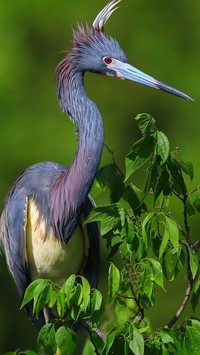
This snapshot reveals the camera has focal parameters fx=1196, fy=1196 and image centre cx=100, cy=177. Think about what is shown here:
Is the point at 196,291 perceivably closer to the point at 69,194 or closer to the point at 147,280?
the point at 147,280

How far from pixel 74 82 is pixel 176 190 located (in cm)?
98

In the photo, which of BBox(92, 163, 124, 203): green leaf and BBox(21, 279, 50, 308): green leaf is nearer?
BBox(21, 279, 50, 308): green leaf

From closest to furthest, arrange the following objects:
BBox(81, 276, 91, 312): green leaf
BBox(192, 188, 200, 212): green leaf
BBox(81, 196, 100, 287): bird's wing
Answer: BBox(81, 276, 91, 312): green leaf → BBox(192, 188, 200, 212): green leaf → BBox(81, 196, 100, 287): bird's wing

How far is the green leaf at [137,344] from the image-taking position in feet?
9.73

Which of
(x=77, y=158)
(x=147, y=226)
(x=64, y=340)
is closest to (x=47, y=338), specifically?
(x=64, y=340)

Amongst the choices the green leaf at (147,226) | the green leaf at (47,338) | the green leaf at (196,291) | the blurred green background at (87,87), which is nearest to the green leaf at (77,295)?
the green leaf at (47,338)

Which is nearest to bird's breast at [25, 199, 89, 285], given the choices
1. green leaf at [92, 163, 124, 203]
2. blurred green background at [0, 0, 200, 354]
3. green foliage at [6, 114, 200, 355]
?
green leaf at [92, 163, 124, 203]

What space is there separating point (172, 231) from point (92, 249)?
1.33 metres

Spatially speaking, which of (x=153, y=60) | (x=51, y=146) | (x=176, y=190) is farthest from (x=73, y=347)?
(x=153, y=60)

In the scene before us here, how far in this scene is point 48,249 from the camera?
4.30m

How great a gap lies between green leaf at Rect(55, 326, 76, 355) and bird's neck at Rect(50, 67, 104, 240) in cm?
102

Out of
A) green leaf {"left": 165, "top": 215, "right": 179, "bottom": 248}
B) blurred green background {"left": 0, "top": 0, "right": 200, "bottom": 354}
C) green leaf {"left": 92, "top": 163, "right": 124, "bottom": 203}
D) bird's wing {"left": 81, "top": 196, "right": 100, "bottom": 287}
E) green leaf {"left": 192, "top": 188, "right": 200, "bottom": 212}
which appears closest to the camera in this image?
green leaf {"left": 165, "top": 215, "right": 179, "bottom": 248}

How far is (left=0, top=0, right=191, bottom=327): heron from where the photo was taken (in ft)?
13.1

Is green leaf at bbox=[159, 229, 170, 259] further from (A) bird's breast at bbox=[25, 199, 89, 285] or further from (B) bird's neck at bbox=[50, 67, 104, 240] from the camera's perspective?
(A) bird's breast at bbox=[25, 199, 89, 285]
